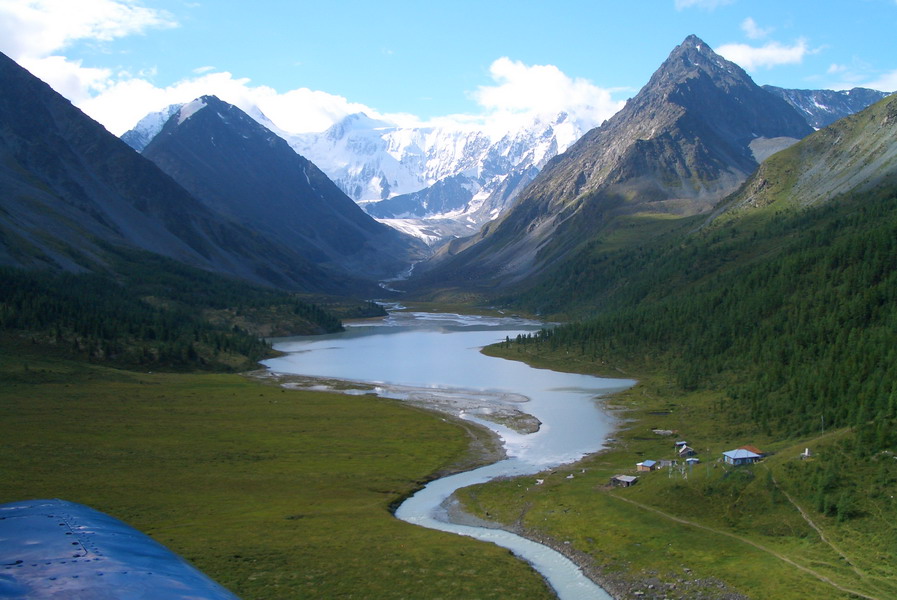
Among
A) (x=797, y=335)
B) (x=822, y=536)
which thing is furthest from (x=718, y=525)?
(x=797, y=335)

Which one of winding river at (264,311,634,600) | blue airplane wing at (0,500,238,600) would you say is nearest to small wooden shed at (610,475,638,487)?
winding river at (264,311,634,600)

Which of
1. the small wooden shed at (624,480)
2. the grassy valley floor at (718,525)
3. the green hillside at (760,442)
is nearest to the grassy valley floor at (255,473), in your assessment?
the grassy valley floor at (718,525)

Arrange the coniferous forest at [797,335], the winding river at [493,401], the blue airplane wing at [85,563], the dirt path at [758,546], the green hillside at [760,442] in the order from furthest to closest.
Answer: the coniferous forest at [797,335]
the winding river at [493,401]
the green hillside at [760,442]
the dirt path at [758,546]
the blue airplane wing at [85,563]

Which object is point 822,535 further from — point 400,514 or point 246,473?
point 246,473

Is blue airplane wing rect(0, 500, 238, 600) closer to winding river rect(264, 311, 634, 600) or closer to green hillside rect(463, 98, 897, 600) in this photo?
winding river rect(264, 311, 634, 600)

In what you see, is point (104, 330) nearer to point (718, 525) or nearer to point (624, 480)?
point (624, 480)

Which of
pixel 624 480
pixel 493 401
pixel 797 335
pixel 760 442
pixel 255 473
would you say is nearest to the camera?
pixel 624 480

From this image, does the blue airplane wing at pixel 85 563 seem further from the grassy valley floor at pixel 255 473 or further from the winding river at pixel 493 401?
the winding river at pixel 493 401

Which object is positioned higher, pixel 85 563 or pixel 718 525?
pixel 85 563
